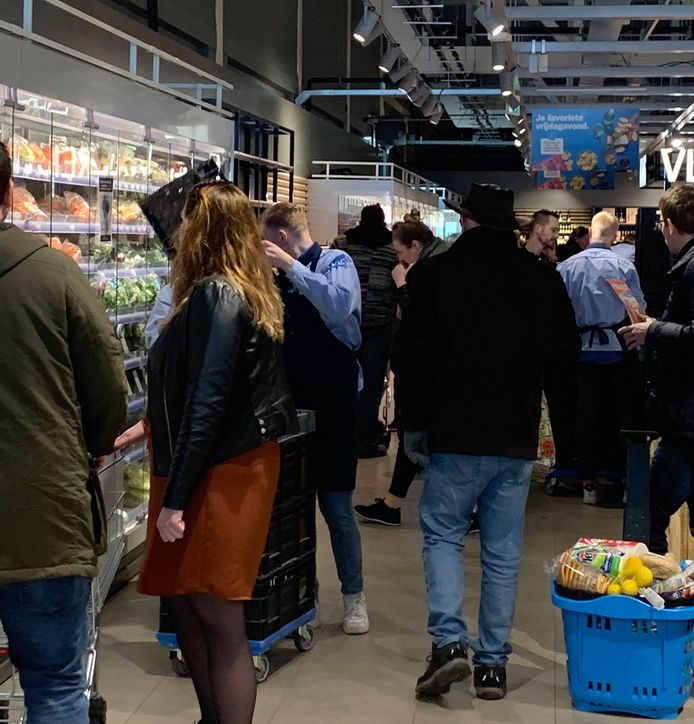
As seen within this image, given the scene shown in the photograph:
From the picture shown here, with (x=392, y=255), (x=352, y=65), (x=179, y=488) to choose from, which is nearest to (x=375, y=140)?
(x=352, y=65)

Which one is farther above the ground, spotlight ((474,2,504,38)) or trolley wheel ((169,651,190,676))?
spotlight ((474,2,504,38))

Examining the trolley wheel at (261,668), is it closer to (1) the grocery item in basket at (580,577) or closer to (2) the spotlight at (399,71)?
(1) the grocery item in basket at (580,577)

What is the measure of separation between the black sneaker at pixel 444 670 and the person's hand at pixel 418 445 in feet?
1.99

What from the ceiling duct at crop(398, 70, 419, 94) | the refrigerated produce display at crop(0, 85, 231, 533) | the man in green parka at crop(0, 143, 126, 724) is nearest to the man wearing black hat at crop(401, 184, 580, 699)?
the refrigerated produce display at crop(0, 85, 231, 533)

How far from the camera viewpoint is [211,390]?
2990 millimetres

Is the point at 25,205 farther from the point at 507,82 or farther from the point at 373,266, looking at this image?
the point at 507,82

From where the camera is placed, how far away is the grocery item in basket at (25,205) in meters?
4.47

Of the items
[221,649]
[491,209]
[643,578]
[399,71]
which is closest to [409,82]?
[399,71]

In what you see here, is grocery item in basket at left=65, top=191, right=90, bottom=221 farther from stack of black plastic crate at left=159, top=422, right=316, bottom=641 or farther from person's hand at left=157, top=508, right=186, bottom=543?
person's hand at left=157, top=508, right=186, bottom=543

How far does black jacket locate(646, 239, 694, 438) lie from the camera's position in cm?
445

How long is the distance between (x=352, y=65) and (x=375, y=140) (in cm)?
189

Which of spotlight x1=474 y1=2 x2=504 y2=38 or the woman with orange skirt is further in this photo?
spotlight x1=474 y1=2 x2=504 y2=38

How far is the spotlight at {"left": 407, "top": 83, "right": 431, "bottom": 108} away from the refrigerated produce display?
8.32 metres

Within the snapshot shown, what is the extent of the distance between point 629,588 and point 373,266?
511 cm
